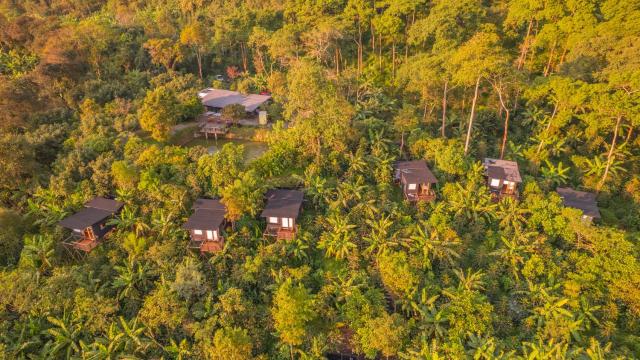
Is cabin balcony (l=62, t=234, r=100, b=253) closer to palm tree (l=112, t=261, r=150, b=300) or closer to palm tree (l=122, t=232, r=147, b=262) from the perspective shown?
palm tree (l=122, t=232, r=147, b=262)

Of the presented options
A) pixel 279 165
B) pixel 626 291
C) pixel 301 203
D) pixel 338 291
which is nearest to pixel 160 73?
pixel 279 165

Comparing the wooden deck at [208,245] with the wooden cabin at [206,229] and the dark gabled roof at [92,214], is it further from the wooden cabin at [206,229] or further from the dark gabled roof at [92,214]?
the dark gabled roof at [92,214]

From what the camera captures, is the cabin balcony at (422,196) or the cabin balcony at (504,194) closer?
→ the cabin balcony at (422,196)

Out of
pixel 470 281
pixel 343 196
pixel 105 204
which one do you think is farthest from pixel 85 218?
pixel 470 281

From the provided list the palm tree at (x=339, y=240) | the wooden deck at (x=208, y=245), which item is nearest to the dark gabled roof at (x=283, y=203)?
the palm tree at (x=339, y=240)

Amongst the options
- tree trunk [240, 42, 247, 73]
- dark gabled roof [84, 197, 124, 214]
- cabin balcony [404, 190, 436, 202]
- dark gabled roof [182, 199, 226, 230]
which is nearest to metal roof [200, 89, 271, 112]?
tree trunk [240, 42, 247, 73]

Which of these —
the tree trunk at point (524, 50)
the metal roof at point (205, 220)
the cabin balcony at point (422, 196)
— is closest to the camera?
the metal roof at point (205, 220)
